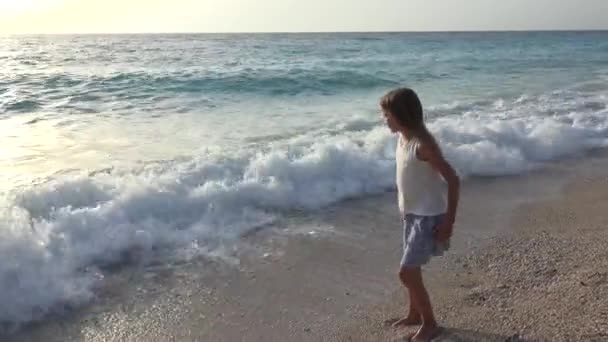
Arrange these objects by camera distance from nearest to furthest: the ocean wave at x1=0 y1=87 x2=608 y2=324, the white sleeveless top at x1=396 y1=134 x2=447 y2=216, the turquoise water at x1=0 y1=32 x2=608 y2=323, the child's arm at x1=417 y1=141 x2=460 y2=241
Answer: the child's arm at x1=417 y1=141 x2=460 y2=241 < the white sleeveless top at x1=396 y1=134 x2=447 y2=216 < the ocean wave at x1=0 y1=87 x2=608 y2=324 < the turquoise water at x1=0 y1=32 x2=608 y2=323

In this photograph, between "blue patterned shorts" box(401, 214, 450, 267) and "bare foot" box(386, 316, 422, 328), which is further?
"bare foot" box(386, 316, 422, 328)

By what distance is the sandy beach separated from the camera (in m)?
3.32

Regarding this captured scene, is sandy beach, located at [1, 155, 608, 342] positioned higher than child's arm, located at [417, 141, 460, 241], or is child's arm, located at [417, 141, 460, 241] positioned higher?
child's arm, located at [417, 141, 460, 241]

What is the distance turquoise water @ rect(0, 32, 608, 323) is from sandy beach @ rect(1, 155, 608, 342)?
35cm

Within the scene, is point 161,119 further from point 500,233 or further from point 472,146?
point 500,233

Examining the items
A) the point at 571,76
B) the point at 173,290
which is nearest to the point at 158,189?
the point at 173,290

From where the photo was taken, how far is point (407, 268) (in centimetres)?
312

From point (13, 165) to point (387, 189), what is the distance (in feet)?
15.3

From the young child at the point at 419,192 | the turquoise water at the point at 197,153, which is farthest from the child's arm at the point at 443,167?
the turquoise water at the point at 197,153

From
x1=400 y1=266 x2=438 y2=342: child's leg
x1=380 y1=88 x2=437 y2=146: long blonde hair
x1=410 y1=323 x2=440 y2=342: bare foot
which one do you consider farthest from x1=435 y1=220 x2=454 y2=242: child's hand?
x1=410 y1=323 x2=440 y2=342: bare foot

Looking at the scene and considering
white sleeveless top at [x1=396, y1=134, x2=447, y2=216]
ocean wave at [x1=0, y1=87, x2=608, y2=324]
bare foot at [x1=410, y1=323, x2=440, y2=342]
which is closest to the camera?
white sleeveless top at [x1=396, y1=134, x2=447, y2=216]

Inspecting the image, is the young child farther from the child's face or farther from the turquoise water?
the turquoise water

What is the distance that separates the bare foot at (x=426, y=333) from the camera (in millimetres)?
3135

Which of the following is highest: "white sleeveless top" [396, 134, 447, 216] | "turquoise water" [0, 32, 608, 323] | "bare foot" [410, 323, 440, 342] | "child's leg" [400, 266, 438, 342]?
"white sleeveless top" [396, 134, 447, 216]
